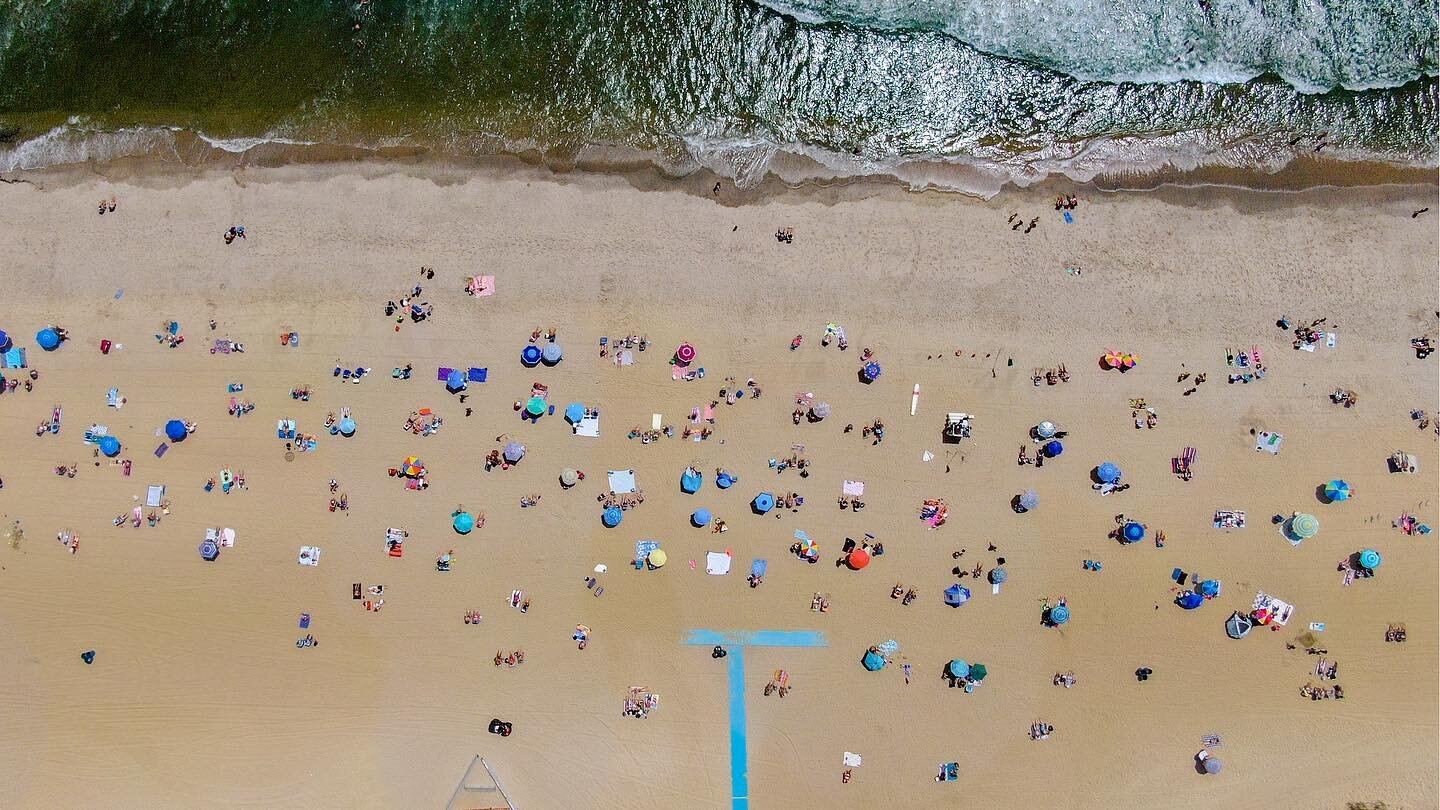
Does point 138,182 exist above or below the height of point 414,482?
above

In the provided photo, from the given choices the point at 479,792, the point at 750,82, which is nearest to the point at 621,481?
the point at 479,792

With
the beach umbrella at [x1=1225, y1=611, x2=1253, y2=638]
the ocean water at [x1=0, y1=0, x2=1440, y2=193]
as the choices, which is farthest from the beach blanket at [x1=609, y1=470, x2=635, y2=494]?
the beach umbrella at [x1=1225, y1=611, x2=1253, y2=638]

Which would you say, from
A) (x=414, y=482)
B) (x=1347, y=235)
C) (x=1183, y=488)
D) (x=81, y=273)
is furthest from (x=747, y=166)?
(x=81, y=273)

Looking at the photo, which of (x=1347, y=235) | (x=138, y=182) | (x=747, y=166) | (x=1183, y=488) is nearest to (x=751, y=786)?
(x=1183, y=488)

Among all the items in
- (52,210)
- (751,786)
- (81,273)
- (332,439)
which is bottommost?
(751,786)

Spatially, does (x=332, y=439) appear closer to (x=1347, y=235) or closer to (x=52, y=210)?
(x=52, y=210)

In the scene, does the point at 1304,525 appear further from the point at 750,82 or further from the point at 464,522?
the point at 464,522
